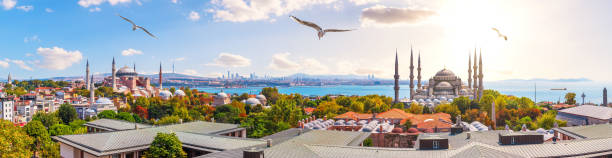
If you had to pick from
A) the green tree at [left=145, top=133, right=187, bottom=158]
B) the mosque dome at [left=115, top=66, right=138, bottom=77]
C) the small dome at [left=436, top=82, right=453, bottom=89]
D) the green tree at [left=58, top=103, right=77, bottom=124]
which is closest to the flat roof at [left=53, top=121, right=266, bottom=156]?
the green tree at [left=145, top=133, right=187, bottom=158]

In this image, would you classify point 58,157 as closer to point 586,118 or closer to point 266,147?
point 266,147

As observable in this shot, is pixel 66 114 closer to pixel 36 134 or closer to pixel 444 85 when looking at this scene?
pixel 36 134

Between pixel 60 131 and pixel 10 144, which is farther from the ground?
pixel 10 144

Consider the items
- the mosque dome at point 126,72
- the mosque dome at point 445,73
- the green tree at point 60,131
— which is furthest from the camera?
the mosque dome at point 126,72

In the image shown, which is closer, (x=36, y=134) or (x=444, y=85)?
(x=36, y=134)

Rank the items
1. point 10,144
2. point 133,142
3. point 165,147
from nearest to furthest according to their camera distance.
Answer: point 165,147 → point 133,142 → point 10,144

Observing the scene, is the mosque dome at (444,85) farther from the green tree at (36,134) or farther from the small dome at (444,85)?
the green tree at (36,134)

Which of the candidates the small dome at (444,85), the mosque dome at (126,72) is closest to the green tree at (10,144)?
the small dome at (444,85)

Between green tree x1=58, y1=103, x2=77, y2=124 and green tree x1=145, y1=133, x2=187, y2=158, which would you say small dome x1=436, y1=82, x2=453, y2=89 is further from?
green tree x1=145, y1=133, x2=187, y2=158

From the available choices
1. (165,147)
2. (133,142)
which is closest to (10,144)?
(133,142)
